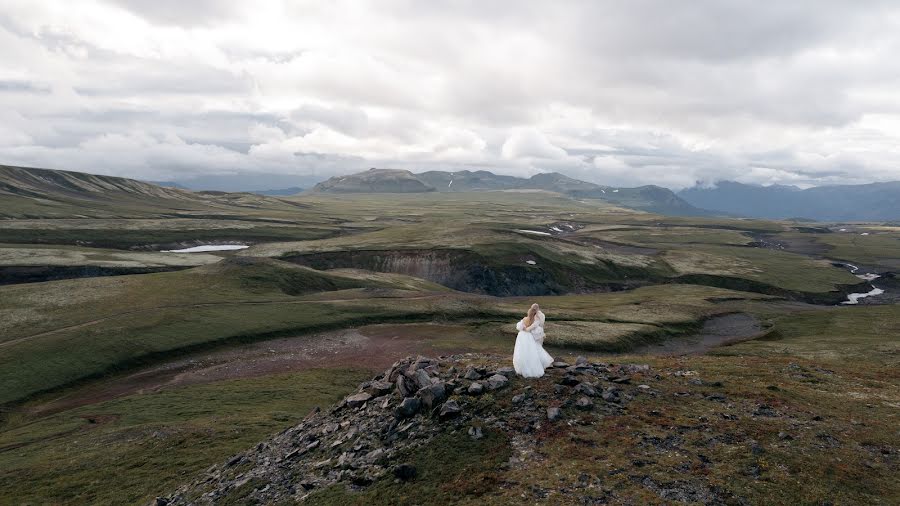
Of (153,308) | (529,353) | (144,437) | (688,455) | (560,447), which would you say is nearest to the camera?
(688,455)

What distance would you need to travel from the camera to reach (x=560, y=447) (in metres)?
26.3

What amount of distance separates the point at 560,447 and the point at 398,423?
990cm

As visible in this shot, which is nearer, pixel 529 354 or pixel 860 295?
pixel 529 354

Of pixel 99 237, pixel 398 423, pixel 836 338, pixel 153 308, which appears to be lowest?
Result: pixel 836 338

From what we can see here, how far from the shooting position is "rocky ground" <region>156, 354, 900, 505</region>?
2308cm

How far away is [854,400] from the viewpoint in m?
34.6

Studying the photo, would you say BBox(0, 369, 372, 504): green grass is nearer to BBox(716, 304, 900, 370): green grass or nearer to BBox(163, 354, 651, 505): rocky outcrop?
BBox(163, 354, 651, 505): rocky outcrop

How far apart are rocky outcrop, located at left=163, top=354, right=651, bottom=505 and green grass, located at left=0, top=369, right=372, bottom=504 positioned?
602 centimetres

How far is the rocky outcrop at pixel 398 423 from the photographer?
27766mm

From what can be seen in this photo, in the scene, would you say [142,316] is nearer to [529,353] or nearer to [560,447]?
[529,353]

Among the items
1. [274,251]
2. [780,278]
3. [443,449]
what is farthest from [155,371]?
[780,278]

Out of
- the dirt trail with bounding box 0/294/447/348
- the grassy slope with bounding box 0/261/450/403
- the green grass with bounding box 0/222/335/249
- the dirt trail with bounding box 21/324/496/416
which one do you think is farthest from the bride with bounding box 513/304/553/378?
the green grass with bounding box 0/222/335/249

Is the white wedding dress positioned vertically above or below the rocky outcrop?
above

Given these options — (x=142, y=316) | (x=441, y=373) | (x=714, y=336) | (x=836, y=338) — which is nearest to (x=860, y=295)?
(x=836, y=338)
